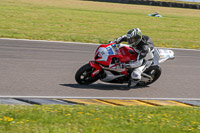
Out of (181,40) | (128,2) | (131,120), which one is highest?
(128,2)

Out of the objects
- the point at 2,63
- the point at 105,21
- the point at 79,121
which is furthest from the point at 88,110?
the point at 105,21

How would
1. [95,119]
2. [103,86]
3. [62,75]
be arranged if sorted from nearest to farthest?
[95,119]
[103,86]
[62,75]

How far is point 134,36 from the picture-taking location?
896 centimetres

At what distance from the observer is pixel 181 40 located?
65.4 feet

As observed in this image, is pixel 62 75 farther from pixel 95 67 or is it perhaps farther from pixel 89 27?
pixel 89 27

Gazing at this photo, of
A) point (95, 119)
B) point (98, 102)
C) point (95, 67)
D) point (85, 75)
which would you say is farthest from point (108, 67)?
point (95, 119)

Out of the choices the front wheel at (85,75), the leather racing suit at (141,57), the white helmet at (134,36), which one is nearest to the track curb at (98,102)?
the leather racing suit at (141,57)

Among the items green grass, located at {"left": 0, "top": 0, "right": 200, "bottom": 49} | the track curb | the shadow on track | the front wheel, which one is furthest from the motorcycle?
green grass, located at {"left": 0, "top": 0, "right": 200, "bottom": 49}

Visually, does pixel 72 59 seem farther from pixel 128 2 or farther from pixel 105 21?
pixel 128 2

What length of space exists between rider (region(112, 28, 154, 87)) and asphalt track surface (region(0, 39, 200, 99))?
475mm

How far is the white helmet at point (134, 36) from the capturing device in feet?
29.3

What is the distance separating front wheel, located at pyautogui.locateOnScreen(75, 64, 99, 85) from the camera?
910cm

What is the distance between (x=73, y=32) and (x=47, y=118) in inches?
544

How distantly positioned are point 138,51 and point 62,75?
2.44m
